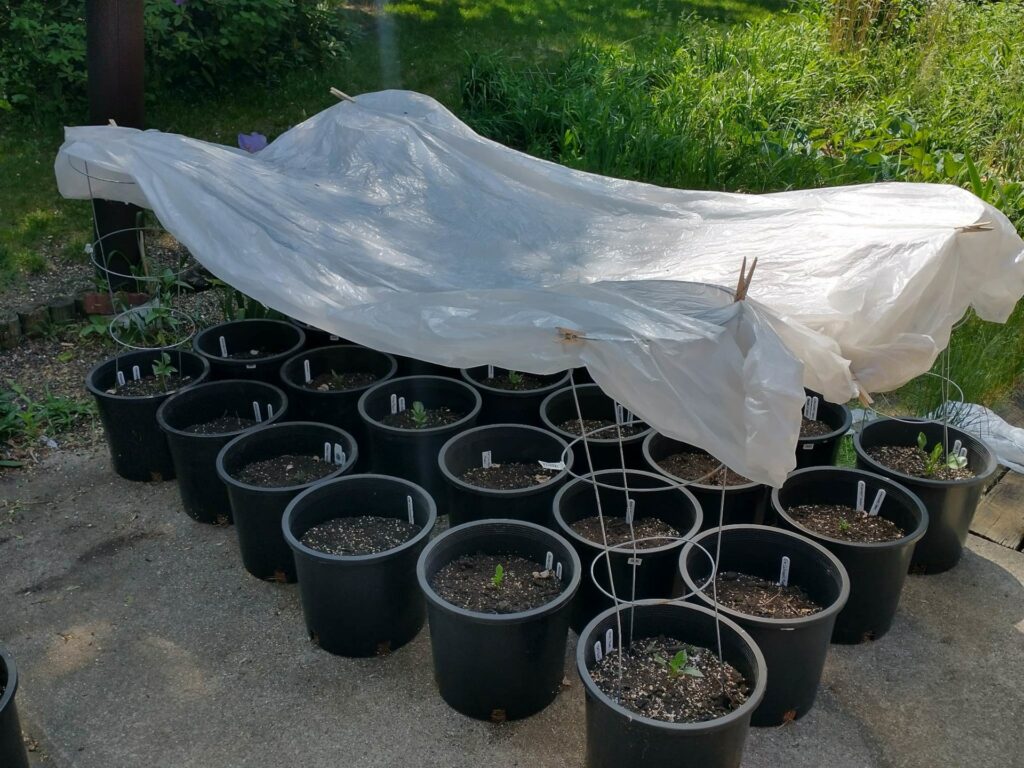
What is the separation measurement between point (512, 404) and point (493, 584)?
1061 millimetres

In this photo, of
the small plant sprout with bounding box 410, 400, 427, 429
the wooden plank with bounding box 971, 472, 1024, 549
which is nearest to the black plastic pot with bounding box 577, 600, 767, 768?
the small plant sprout with bounding box 410, 400, 427, 429

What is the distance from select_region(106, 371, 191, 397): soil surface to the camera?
3.60m

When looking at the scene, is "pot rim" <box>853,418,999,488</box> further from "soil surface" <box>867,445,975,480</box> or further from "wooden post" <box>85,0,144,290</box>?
"wooden post" <box>85,0,144,290</box>

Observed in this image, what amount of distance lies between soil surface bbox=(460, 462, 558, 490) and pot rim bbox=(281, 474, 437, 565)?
33 cm

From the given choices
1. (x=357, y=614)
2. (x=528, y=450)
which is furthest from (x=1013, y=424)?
(x=357, y=614)

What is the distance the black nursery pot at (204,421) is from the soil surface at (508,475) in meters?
0.80

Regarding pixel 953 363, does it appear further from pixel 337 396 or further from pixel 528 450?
pixel 337 396

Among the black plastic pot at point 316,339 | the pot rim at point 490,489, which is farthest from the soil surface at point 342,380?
the pot rim at point 490,489

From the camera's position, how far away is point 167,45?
5.98 m

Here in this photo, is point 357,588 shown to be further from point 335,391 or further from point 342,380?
point 342,380

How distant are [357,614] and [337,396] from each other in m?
1.09

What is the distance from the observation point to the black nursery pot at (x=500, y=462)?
293 cm

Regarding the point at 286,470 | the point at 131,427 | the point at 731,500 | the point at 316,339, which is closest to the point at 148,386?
the point at 131,427

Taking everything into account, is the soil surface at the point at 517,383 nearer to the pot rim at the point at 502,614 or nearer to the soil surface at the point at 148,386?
the pot rim at the point at 502,614
